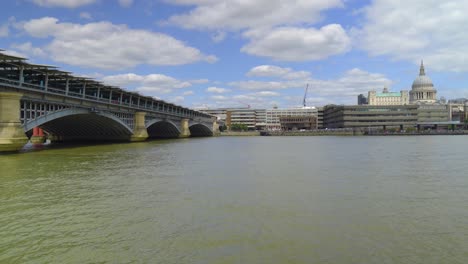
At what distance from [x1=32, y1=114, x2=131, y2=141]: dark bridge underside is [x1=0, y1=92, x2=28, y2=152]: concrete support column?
21281mm

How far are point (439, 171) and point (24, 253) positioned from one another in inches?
1084

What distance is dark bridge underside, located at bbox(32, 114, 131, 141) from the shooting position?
64.8 m

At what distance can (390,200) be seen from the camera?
16875 millimetres

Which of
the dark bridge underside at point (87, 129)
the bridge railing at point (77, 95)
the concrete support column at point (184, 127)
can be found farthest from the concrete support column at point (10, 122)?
the concrete support column at point (184, 127)

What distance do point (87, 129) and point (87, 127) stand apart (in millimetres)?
1925

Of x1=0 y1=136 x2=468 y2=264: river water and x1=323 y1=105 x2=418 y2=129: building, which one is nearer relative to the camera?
x1=0 y1=136 x2=468 y2=264: river water

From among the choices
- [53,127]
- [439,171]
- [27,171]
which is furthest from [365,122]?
[27,171]

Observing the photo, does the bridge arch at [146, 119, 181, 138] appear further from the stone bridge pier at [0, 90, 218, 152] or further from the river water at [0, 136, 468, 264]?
the river water at [0, 136, 468, 264]

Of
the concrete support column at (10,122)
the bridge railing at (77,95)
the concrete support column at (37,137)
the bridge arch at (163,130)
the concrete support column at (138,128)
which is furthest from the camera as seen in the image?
the bridge arch at (163,130)

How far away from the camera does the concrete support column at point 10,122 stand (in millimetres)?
38344

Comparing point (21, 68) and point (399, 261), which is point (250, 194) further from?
point (21, 68)

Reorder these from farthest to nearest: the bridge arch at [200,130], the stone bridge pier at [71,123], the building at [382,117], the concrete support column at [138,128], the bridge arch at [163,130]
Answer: the building at [382,117] → the bridge arch at [200,130] → the bridge arch at [163,130] → the concrete support column at [138,128] → the stone bridge pier at [71,123]

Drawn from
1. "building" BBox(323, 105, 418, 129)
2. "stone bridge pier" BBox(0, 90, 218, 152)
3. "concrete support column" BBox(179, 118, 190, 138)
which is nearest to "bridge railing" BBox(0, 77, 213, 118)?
"stone bridge pier" BBox(0, 90, 218, 152)

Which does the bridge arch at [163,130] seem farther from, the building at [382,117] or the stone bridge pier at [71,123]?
the building at [382,117]
